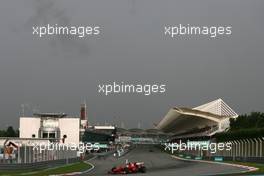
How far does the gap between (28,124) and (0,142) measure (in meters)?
52.6

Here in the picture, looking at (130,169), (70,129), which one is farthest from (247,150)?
(70,129)

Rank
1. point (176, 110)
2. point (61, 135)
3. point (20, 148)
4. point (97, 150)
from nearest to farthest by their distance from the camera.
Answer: point (20, 148), point (176, 110), point (61, 135), point (97, 150)

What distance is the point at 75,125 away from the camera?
139m

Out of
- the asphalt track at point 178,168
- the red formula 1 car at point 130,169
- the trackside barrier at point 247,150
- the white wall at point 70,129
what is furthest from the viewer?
the white wall at point 70,129

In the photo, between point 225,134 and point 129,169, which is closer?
point 129,169

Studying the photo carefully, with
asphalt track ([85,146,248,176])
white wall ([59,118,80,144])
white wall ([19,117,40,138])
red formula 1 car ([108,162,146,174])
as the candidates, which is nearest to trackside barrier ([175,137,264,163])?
asphalt track ([85,146,248,176])

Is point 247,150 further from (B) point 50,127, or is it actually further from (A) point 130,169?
(B) point 50,127

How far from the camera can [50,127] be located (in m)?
136

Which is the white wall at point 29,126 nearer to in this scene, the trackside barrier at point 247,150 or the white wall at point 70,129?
the white wall at point 70,129

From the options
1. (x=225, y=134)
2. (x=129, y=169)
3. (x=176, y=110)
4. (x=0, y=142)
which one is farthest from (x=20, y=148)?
(x=176, y=110)

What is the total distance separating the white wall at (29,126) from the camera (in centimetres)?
13695

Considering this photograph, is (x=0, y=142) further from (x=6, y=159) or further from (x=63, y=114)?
(x=63, y=114)

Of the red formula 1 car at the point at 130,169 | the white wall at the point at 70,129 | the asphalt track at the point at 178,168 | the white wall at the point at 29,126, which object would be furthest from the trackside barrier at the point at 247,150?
the white wall at the point at 29,126

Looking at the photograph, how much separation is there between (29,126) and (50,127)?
17.8 ft
